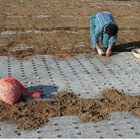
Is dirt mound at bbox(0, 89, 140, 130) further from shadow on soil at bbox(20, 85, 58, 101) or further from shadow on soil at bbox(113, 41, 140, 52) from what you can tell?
shadow on soil at bbox(113, 41, 140, 52)

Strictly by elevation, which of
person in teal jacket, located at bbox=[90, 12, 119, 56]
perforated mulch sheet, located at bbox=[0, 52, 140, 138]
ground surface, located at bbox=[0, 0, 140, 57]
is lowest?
ground surface, located at bbox=[0, 0, 140, 57]

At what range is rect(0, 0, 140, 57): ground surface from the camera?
9.36 m

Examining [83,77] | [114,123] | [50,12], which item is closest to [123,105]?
[114,123]

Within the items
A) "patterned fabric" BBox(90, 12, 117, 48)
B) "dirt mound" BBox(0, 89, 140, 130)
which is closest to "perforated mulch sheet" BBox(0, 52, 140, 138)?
"dirt mound" BBox(0, 89, 140, 130)

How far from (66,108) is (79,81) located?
45.3 inches

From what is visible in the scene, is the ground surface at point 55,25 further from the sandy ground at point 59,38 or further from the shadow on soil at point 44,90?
the shadow on soil at point 44,90

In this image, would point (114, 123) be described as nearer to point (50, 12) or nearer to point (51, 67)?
point (51, 67)

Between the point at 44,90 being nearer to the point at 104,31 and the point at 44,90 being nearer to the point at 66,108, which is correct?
the point at 66,108

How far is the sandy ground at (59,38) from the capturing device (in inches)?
233

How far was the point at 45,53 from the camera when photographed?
8.80 metres

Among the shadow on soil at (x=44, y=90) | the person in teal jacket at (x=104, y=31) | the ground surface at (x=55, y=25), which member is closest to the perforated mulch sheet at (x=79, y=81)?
the shadow on soil at (x=44, y=90)

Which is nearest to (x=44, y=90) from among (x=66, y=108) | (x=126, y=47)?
(x=66, y=108)

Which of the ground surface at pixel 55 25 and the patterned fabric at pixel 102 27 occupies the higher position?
the patterned fabric at pixel 102 27

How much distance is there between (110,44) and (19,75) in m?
2.39
